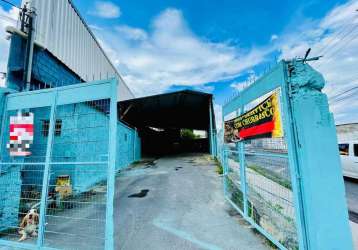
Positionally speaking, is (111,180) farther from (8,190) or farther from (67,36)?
(67,36)

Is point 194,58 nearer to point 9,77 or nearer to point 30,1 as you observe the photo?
point 30,1

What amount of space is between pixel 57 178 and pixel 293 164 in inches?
245

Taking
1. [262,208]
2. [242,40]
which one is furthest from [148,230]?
[242,40]

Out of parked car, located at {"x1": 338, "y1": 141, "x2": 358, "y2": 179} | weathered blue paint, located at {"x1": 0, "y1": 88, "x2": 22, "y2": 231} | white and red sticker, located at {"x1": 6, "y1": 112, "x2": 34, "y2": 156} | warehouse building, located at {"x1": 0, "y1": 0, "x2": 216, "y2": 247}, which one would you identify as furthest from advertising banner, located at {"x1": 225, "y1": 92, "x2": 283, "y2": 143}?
parked car, located at {"x1": 338, "y1": 141, "x2": 358, "y2": 179}

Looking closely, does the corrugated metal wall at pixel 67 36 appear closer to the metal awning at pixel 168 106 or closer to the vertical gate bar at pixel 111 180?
the vertical gate bar at pixel 111 180

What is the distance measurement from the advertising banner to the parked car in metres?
7.22

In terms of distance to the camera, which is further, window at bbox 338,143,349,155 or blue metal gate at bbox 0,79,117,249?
window at bbox 338,143,349,155

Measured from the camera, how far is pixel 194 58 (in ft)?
40.0

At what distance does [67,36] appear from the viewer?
7.62m

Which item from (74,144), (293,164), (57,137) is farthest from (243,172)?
(57,137)

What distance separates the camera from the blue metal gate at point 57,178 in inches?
117

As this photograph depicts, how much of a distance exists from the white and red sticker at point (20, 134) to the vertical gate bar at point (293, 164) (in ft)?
15.6

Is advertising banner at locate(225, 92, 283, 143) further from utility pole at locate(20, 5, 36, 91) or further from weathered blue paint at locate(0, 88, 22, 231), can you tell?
utility pole at locate(20, 5, 36, 91)

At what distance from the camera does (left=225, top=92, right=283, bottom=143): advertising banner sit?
266 cm
